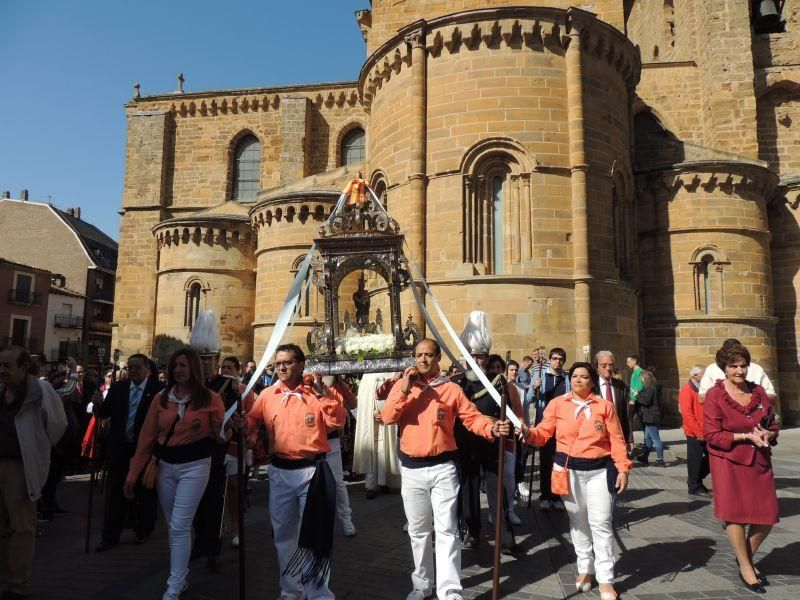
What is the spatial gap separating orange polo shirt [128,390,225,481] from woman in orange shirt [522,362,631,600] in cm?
255

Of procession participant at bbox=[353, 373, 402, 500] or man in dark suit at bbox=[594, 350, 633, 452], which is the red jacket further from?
procession participant at bbox=[353, 373, 402, 500]

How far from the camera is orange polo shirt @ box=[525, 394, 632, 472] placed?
4684mm

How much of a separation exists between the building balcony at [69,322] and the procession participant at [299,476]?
42557mm

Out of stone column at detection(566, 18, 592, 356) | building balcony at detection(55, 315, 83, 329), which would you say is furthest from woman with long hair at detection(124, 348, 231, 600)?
building balcony at detection(55, 315, 83, 329)

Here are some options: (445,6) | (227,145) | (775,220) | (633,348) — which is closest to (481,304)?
(633,348)

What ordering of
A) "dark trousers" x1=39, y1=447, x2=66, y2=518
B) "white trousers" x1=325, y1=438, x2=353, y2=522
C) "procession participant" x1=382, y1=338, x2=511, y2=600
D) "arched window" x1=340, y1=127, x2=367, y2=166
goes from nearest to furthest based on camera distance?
"procession participant" x1=382, y1=338, x2=511, y2=600
"white trousers" x1=325, y1=438, x2=353, y2=522
"dark trousers" x1=39, y1=447, x2=66, y2=518
"arched window" x1=340, y1=127, x2=367, y2=166

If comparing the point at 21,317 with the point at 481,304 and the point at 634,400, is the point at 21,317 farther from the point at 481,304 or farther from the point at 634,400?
the point at 634,400

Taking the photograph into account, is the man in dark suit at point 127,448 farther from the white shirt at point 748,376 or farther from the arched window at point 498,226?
the arched window at point 498,226

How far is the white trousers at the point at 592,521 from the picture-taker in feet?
14.8

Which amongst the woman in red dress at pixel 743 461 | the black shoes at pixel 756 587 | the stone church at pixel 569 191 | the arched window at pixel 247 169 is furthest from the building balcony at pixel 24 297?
the black shoes at pixel 756 587

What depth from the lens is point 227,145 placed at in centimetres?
2961

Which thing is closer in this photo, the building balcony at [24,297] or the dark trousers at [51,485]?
the dark trousers at [51,485]

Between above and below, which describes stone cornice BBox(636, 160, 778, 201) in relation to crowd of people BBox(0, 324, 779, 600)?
above

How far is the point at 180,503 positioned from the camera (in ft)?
14.3
